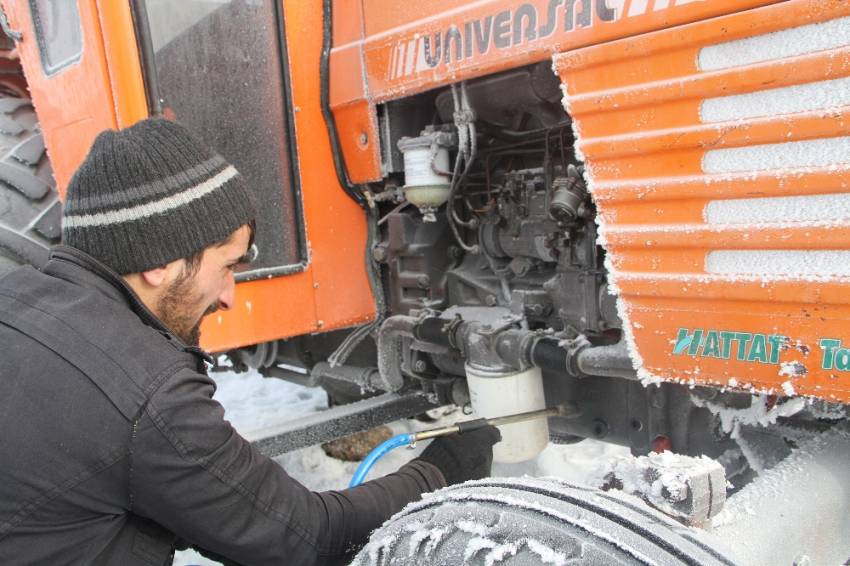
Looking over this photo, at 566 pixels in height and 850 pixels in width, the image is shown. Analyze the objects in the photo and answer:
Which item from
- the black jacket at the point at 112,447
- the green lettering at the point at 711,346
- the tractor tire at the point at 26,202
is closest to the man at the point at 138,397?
the black jacket at the point at 112,447

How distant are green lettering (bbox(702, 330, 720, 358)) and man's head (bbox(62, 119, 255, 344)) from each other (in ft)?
3.23

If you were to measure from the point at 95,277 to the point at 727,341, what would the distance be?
3.98 ft

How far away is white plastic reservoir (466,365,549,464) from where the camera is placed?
197cm

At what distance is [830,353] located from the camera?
125 cm

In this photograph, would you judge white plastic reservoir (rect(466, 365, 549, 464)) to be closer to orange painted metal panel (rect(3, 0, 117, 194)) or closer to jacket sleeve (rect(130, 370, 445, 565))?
jacket sleeve (rect(130, 370, 445, 565))

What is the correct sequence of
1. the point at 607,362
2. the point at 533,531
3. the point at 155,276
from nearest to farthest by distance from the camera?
the point at 533,531 → the point at 155,276 → the point at 607,362

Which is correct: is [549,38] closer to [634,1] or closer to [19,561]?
[634,1]

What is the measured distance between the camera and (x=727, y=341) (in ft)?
4.57

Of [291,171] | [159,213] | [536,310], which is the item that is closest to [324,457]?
[291,171]

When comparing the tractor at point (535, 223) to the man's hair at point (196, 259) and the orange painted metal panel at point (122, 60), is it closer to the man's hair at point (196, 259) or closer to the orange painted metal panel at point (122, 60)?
the orange painted metal panel at point (122, 60)

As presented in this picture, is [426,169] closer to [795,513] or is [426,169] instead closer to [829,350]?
[829,350]

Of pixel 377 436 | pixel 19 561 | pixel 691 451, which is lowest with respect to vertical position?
pixel 377 436

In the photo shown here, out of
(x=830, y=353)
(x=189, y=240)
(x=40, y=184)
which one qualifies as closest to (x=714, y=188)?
(x=830, y=353)

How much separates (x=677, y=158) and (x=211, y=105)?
1.49 metres
